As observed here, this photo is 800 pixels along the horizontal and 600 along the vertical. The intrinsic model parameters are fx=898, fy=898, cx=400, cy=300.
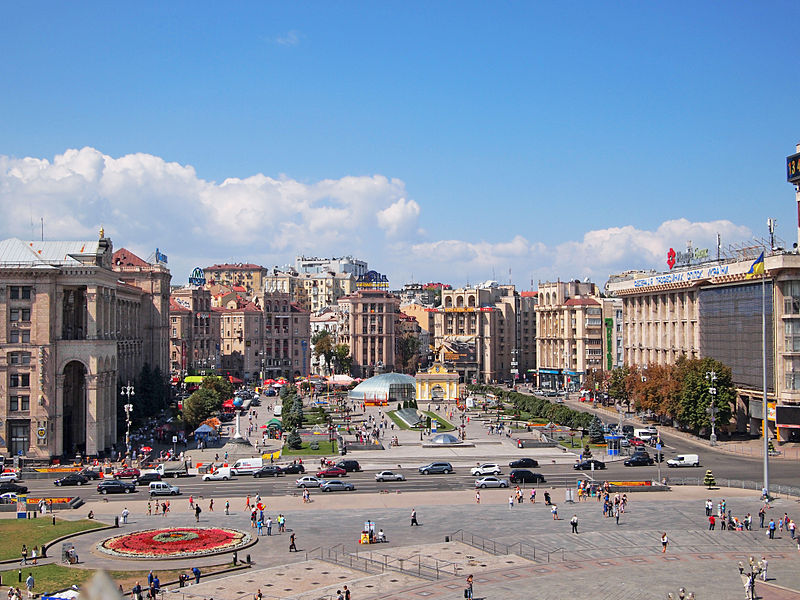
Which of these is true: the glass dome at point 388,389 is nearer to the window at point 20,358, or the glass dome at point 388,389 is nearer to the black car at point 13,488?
the window at point 20,358

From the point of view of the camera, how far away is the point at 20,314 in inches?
3241

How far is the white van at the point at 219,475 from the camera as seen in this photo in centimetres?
7319

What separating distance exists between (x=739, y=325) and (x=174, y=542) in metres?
70.4

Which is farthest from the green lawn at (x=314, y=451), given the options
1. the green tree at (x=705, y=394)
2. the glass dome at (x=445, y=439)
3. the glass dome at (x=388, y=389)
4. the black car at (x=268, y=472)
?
the glass dome at (x=388, y=389)

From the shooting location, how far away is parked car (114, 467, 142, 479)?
7256 cm

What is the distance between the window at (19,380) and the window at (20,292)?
7.04 m

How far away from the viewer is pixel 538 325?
188 m

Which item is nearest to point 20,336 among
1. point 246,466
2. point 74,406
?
point 74,406

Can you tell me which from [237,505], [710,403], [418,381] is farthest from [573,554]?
[418,381]

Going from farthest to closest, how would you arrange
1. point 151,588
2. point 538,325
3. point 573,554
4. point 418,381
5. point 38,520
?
point 538,325
point 418,381
point 38,520
point 573,554
point 151,588

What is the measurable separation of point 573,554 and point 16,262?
59593 mm

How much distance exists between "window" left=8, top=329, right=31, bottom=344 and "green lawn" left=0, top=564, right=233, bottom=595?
42.4 metres

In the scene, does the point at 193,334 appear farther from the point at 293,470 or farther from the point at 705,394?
the point at 705,394

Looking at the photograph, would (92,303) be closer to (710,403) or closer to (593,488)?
(593,488)
